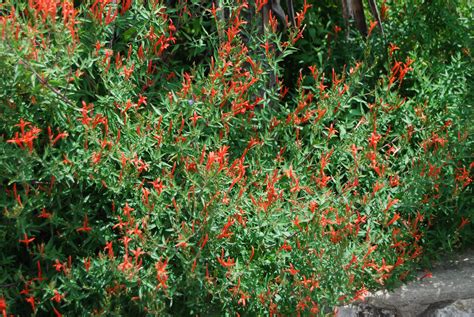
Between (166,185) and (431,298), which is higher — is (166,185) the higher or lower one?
the higher one

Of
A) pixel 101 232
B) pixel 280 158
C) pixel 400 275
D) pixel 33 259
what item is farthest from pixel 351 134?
pixel 33 259

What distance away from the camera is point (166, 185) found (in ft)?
11.3

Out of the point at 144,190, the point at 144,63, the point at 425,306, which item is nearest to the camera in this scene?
the point at 144,190

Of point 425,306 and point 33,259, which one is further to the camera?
point 425,306

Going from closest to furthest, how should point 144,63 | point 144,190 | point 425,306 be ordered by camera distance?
point 144,190, point 144,63, point 425,306

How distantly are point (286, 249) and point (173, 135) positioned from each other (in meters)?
0.73

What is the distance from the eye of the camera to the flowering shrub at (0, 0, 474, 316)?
3.24 meters

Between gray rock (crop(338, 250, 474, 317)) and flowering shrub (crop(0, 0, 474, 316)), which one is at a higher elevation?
flowering shrub (crop(0, 0, 474, 316))

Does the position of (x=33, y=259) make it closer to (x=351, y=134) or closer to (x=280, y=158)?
(x=280, y=158)

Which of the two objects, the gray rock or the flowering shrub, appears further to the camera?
the gray rock

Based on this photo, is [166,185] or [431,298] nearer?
[166,185]

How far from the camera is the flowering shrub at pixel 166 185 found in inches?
128

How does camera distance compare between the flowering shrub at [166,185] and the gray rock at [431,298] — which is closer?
the flowering shrub at [166,185]

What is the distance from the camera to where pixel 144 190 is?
3.22m
